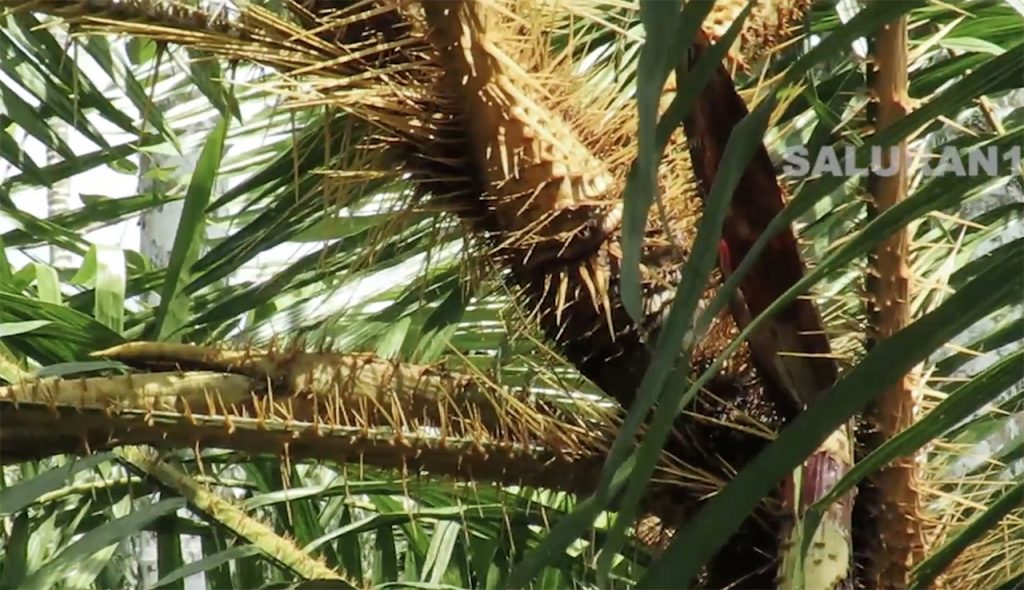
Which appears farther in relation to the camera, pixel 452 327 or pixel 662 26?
pixel 452 327

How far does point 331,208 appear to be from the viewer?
0.53m

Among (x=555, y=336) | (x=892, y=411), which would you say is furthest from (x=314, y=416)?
(x=892, y=411)

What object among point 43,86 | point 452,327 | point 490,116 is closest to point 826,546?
point 490,116

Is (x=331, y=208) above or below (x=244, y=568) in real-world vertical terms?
above

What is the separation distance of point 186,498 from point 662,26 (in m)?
0.40

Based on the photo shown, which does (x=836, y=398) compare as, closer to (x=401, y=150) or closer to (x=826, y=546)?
(x=826, y=546)

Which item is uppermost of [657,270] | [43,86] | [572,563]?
[43,86]

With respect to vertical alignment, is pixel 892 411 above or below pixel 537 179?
below

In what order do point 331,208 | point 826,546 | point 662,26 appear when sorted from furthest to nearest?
point 331,208 → point 826,546 → point 662,26

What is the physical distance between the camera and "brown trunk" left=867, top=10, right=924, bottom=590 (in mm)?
410

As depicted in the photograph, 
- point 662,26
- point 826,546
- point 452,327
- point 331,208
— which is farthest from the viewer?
point 452,327

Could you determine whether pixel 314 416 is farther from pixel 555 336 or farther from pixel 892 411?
pixel 892 411

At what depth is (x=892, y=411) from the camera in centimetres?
42

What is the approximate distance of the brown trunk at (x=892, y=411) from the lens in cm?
41
